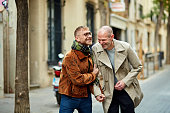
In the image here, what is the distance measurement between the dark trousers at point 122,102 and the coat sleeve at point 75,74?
1.68 feet

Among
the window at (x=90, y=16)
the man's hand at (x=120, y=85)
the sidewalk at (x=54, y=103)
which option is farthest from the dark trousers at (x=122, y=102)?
the window at (x=90, y=16)

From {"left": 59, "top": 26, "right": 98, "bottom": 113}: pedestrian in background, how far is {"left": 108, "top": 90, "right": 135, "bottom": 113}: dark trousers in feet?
1.23

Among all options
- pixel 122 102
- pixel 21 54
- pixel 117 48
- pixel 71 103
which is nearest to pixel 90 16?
pixel 21 54

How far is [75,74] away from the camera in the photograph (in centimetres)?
381

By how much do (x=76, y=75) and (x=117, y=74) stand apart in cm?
62

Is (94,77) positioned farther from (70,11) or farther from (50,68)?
(70,11)

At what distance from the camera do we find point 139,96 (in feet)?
14.0

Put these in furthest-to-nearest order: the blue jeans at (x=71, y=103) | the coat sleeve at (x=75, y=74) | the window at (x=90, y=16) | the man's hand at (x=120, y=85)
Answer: the window at (x=90, y=16)
the man's hand at (x=120, y=85)
the blue jeans at (x=71, y=103)
the coat sleeve at (x=75, y=74)

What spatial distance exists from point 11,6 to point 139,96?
7535 millimetres

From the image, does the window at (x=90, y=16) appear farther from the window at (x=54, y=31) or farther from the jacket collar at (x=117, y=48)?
the jacket collar at (x=117, y=48)

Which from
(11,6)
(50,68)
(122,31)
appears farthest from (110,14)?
(11,6)

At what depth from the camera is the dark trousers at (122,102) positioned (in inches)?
164

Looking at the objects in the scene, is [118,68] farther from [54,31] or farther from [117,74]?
[54,31]

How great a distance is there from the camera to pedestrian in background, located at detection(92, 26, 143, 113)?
4.12 metres
